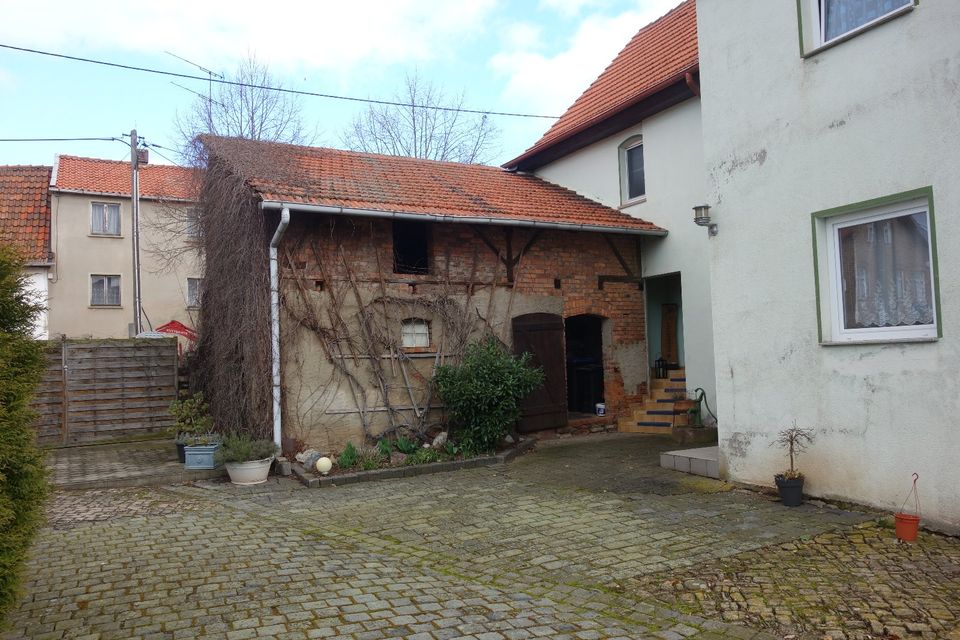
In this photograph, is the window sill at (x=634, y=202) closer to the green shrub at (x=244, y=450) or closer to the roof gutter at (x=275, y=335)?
the roof gutter at (x=275, y=335)

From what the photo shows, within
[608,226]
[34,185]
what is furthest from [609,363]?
[34,185]

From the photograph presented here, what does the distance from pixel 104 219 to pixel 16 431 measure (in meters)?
23.3

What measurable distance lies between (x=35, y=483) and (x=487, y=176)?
11.2 metres

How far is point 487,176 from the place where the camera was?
13945 millimetres

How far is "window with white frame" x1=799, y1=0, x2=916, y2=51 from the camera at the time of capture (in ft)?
19.7

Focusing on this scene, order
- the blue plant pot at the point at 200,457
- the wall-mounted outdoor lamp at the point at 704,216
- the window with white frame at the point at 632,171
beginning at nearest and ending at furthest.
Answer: the wall-mounted outdoor lamp at the point at 704,216
the blue plant pot at the point at 200,457
the window with white frame at the point at 632,171

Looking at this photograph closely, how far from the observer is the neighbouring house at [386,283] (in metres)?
9.62

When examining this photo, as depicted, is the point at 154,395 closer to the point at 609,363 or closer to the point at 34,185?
the point at 609,363

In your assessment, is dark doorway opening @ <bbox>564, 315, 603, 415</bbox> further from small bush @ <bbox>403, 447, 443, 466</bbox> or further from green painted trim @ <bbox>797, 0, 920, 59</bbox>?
green painted trim @ <bbox>797, 0, 920, 59</bbox>

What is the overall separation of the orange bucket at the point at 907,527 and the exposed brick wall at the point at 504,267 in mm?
6889

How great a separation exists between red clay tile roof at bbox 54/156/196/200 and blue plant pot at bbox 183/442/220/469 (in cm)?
1565

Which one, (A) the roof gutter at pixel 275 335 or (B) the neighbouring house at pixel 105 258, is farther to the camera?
(B) the neighbouring house at pixel 105 258

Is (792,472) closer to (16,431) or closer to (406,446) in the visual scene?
(406,446)

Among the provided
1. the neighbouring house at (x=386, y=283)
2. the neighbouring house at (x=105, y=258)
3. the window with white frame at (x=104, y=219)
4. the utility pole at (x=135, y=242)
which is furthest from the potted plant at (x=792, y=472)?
the window with white frame at (x=104, y=219)
